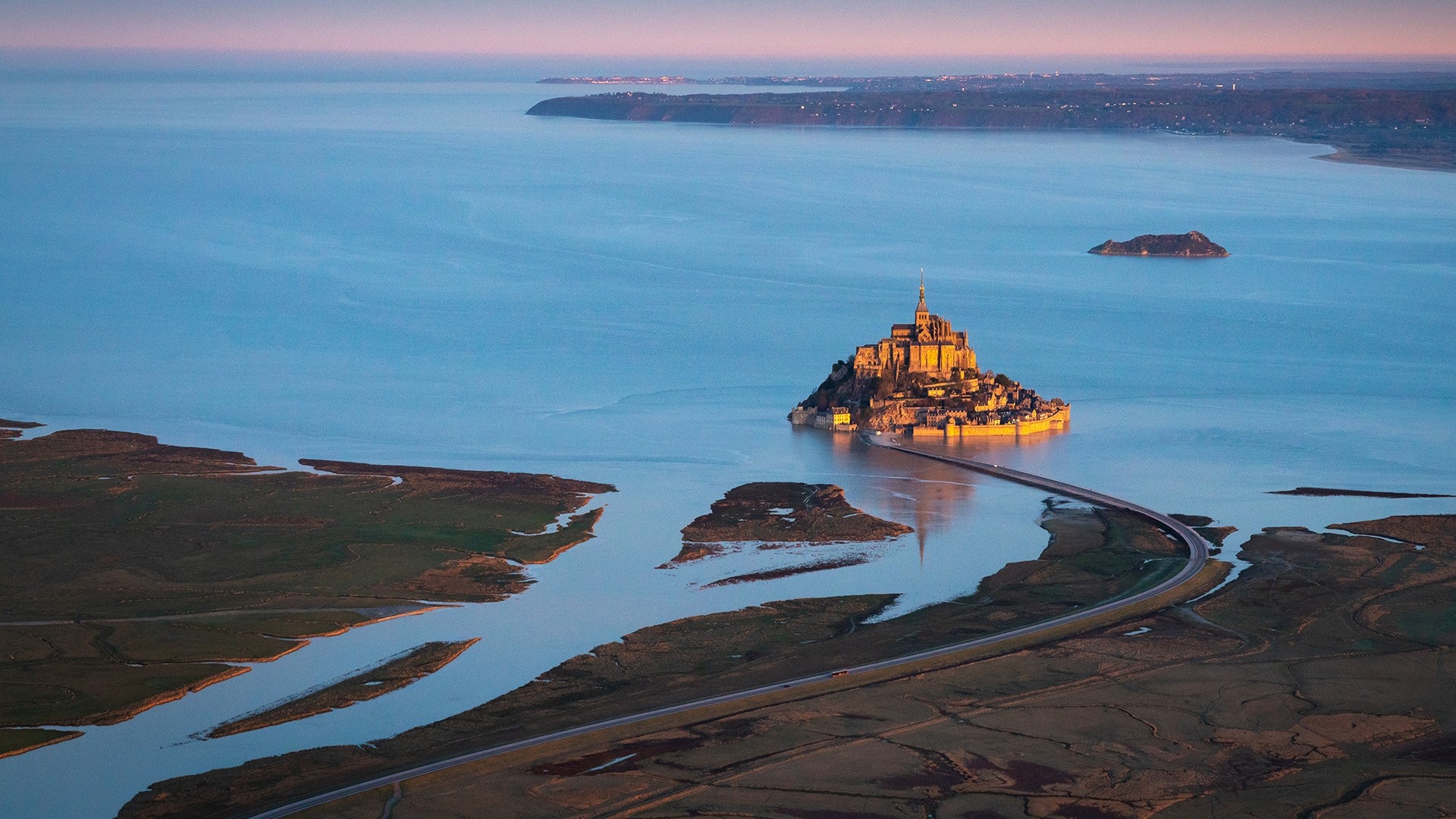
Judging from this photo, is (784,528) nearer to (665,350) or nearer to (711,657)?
(711,657)

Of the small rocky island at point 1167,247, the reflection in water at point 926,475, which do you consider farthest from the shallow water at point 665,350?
the small rocky island at point 1167,247

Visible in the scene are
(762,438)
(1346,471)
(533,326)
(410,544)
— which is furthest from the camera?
(533,326)

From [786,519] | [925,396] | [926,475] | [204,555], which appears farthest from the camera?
[925,396]

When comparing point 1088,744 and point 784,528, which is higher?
point 1088,744

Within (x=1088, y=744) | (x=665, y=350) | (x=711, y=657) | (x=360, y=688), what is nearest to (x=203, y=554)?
(x=360, y=688)

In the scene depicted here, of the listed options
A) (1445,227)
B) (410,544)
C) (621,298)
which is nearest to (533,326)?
(621,298)

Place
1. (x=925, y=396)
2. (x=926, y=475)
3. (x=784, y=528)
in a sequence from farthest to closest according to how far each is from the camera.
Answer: (x=925, y=396) → (x=926, y=475) → (x=784, y=528)

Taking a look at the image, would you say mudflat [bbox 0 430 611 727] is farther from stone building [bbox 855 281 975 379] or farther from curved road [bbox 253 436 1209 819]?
stone building [bbox 855 281 975 379]

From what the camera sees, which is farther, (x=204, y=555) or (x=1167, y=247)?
(x=1167, y=247)

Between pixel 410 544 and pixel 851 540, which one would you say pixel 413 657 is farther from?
pixel 851 540
